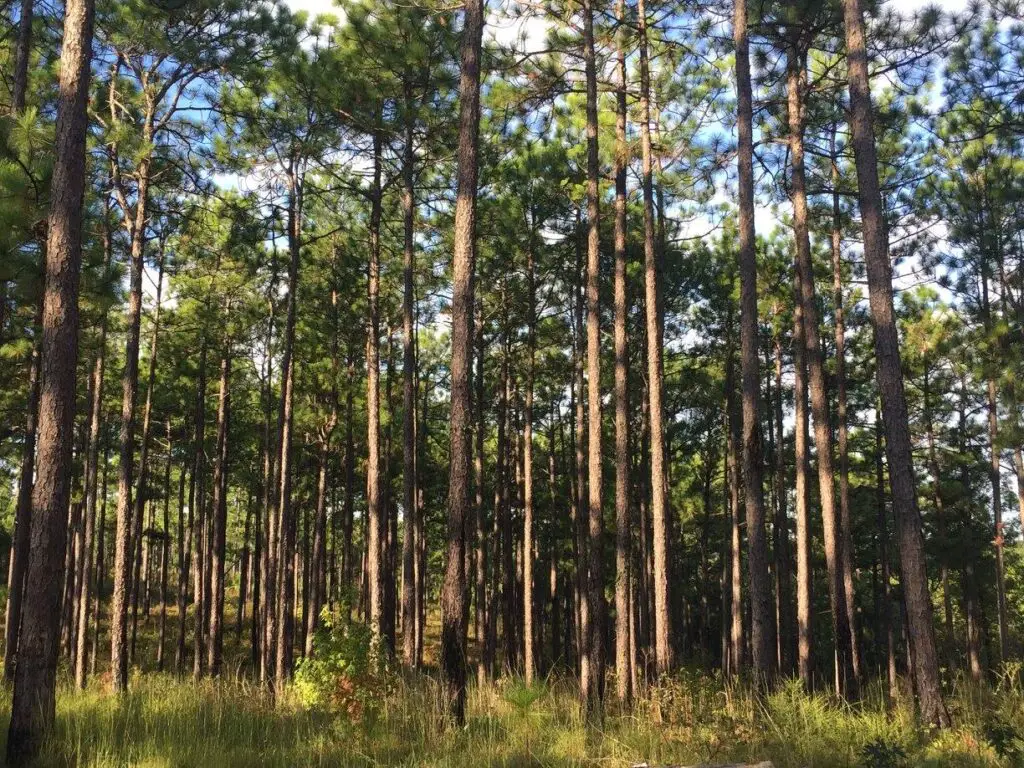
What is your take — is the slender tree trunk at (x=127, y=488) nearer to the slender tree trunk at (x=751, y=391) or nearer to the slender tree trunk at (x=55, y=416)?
the slender tree trunk at (x=55, y=416)

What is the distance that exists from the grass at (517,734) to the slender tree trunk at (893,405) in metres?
0.66

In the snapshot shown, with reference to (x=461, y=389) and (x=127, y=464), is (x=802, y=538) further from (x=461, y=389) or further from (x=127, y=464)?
(x=127, y=464)

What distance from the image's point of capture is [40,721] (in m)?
6.24

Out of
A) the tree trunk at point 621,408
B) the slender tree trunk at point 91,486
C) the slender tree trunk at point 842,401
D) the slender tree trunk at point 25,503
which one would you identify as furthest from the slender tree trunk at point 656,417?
the slender tree trunk at point 91,486

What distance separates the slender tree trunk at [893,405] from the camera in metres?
8.43

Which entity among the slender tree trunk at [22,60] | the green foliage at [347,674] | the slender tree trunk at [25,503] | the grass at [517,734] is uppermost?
the slender tree trunk at [22,60]

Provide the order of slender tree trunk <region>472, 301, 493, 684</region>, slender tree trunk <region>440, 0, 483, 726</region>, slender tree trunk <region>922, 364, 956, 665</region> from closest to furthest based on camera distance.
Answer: slender tree trunk <region>440, 0, 483, 726</region>
slender tree trunk <region>472, 301, 493, 684</region>
slender tree trunk <region>922, 364, 956, 665</region>

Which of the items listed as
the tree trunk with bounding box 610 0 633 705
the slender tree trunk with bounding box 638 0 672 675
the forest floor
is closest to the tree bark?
the forest floor

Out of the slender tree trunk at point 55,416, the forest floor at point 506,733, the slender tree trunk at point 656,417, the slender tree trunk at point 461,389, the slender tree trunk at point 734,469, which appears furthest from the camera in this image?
the slender tree trunk at point 734,469

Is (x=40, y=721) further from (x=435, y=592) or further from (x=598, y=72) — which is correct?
(x=435, y=592)

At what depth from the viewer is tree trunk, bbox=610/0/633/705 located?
39.8 ft

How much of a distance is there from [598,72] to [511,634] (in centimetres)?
1816

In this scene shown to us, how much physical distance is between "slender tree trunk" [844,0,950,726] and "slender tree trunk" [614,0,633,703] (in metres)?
4.10

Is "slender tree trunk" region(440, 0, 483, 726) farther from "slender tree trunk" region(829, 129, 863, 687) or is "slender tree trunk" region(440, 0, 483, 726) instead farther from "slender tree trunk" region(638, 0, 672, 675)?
"slender tree trunk" region(829, 129, 863, 687)
